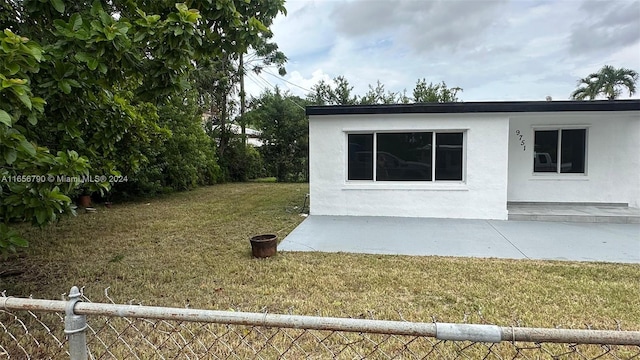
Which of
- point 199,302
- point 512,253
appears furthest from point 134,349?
point 512,253

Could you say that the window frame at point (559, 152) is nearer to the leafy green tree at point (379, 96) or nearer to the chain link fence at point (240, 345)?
the chain link fence at point (240, 345)

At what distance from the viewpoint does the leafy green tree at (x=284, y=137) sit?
1966 centimetres

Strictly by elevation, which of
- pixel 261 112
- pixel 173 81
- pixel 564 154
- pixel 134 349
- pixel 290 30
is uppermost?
pixel 290 30

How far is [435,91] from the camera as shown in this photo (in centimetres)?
2938

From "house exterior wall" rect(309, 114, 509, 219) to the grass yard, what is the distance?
2.76m

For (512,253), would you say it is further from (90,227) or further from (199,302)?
(90,227)

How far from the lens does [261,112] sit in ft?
65.6

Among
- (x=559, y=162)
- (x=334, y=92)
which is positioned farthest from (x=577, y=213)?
(x=334, y=92)

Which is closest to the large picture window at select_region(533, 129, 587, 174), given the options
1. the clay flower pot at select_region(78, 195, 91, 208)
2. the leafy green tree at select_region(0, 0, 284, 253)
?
the leafy green tree at select_region(0, 0, 284, 253)

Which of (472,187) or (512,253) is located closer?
(512,253)

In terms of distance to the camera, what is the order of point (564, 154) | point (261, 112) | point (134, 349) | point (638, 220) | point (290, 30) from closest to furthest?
point (134, 349), point (638, 220), point (564, 154), point (290, 30), point (261, 112)

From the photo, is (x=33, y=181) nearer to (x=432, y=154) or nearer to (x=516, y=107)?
(x=432, y=154)

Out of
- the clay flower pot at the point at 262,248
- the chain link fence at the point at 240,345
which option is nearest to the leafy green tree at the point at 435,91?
the clay flower pot at the point at 262,248

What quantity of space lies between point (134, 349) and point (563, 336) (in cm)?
290
